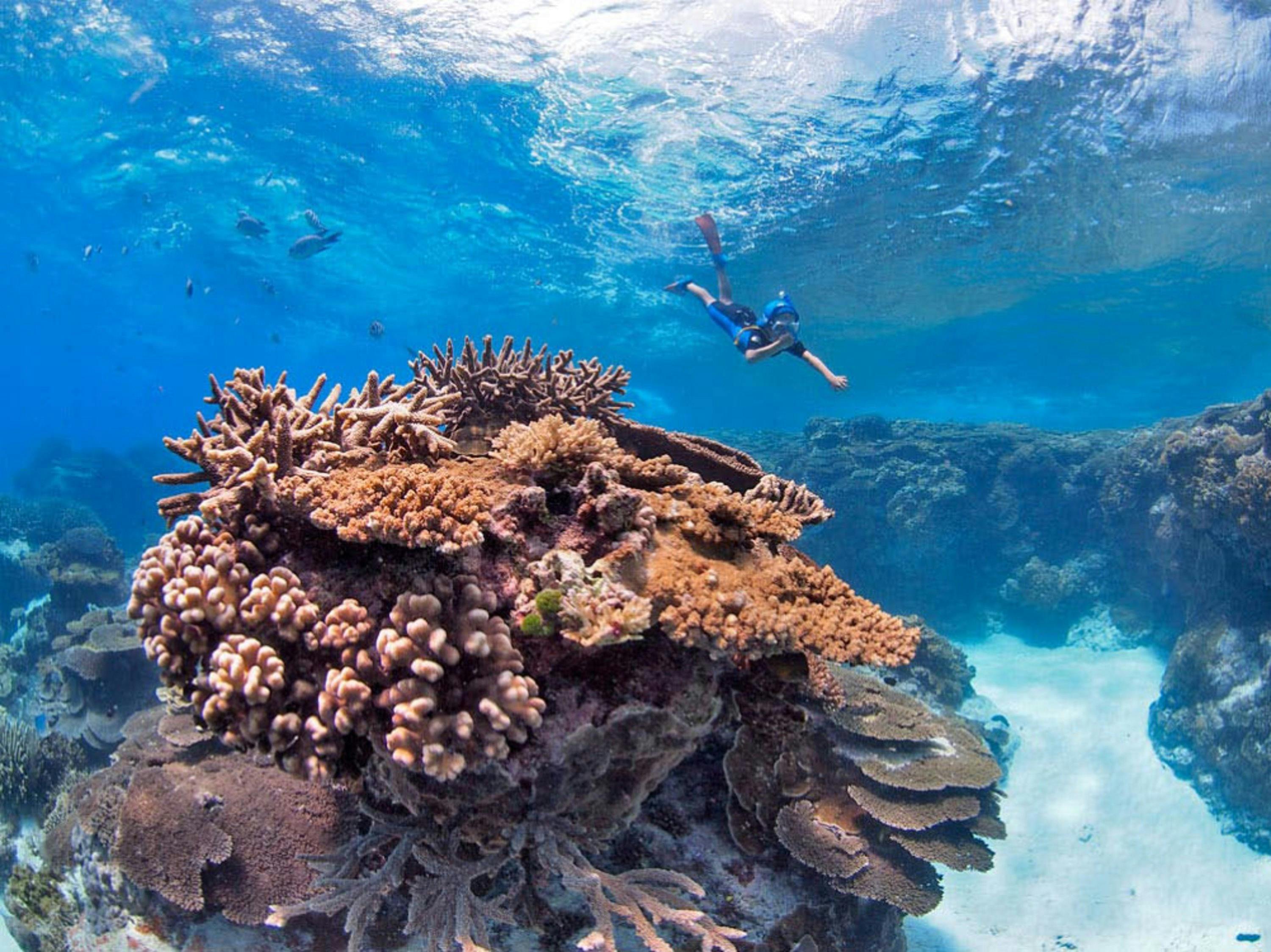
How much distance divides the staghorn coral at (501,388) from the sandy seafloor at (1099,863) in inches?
276

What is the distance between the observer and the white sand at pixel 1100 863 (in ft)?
27.3

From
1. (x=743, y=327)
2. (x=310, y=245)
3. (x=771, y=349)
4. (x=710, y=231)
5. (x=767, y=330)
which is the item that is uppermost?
(x=710, y=231)

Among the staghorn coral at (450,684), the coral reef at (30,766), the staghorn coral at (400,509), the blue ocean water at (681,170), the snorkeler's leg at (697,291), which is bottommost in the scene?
the coral reef at (30,766)

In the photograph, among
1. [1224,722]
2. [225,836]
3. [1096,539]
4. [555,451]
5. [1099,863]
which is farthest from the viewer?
[1096,539]

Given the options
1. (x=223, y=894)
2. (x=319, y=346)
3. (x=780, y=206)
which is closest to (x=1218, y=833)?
(x=223, y=894)

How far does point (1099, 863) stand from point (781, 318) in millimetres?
8962

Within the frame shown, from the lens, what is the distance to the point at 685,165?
20.8m

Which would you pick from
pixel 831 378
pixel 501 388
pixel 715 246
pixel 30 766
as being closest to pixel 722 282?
pixel 715 246

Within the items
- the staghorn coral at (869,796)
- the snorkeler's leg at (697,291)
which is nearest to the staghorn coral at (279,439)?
the staghorn coral at (869,796)

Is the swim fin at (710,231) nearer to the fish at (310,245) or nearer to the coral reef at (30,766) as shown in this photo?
the fish at (310,245)

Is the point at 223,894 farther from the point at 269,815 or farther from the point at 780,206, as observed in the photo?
the point at 780,206

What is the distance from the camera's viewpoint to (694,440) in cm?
523

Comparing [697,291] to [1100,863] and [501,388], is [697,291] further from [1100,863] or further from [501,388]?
[1100,863]

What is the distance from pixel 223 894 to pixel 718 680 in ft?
10.2
